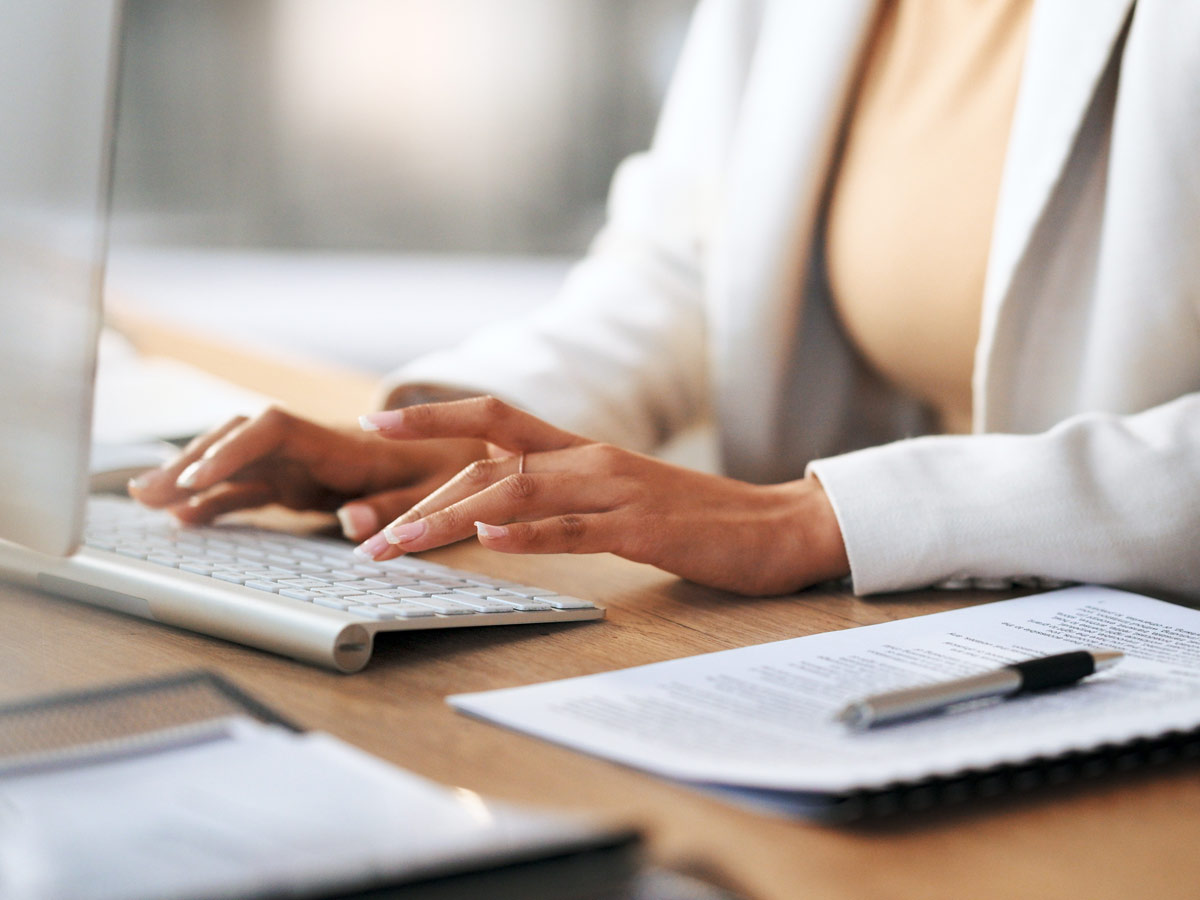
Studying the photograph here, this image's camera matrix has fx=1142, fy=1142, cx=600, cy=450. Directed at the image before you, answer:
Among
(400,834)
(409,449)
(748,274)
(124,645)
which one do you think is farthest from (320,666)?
(748,274)

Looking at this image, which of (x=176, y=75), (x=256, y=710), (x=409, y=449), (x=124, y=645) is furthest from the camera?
(x=176, y=75)

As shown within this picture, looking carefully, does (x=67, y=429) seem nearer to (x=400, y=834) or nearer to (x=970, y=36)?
(x=400, y=834)

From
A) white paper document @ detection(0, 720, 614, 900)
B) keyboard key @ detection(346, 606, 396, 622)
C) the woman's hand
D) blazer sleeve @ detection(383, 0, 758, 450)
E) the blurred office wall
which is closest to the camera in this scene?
white paper document @ detection(0, 720, 614, 900)

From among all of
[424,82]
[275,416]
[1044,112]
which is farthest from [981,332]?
[424,82]

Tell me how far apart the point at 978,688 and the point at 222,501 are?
496 millimetres

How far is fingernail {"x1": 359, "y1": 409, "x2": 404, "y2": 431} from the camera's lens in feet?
1.92

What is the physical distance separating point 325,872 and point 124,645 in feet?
0.97

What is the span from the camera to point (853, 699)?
0.40 metres

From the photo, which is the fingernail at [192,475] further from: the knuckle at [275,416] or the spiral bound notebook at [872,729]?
the spiral bound notebook at [872,729]

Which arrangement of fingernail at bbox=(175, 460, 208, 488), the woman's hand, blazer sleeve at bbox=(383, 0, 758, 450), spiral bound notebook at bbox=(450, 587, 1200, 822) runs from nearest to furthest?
1. spiral bound notebook at bbox=(450, 587, 1200, 822)
2. the woman's hand
3. fingernail at bbox=(175, 460, 208, 488)
4. blazer sleeve at bbox=(383, 0, 758, 450)

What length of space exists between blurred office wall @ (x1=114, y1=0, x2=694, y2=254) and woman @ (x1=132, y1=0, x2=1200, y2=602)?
1.64 metres

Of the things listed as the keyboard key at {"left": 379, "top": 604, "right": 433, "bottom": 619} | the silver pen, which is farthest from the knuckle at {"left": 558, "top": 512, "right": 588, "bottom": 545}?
the silver pen

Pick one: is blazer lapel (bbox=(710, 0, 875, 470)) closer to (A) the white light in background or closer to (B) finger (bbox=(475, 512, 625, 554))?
(B) finger (bbox=(475, 512, 625, 554))

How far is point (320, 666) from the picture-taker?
45cm
